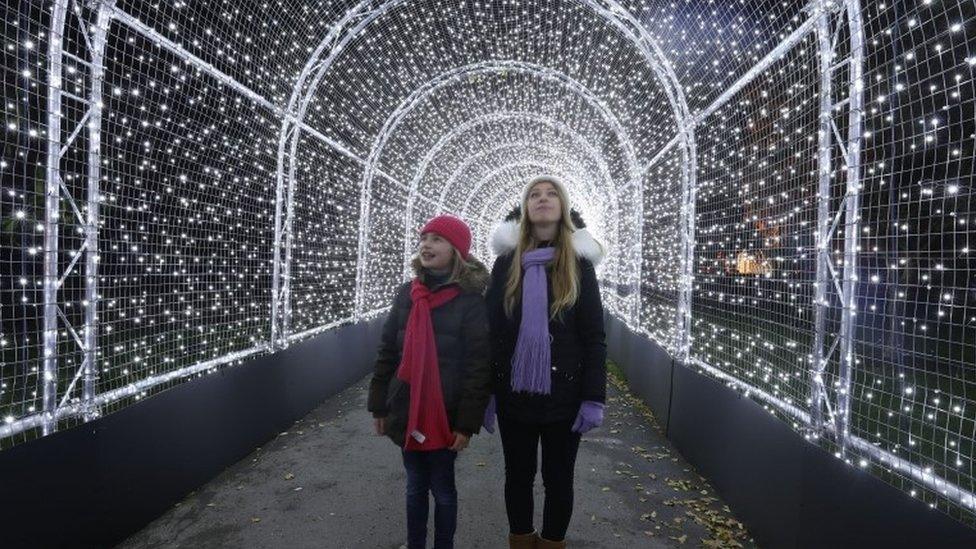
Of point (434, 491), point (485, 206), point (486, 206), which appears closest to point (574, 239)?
point (434, 491)

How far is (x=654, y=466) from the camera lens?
4.76 meters

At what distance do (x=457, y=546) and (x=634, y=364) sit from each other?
14.9 feet

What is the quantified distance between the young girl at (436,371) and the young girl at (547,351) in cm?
14

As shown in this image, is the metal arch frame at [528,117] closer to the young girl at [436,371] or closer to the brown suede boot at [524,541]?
the young girl at [436,371]

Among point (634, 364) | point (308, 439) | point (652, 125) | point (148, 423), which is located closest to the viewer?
point (148, 423)

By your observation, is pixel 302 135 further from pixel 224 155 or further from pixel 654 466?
pixel 654 466

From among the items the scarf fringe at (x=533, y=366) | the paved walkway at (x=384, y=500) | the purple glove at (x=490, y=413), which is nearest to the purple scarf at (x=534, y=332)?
the scarf fringe at (x=533, y=366)

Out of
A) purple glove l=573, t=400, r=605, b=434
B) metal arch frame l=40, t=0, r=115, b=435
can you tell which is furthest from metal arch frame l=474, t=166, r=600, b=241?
purple glove l=573, t=400, r=605, b=434

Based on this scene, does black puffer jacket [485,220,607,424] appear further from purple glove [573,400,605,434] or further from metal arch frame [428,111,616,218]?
metal arch frame [428,111,616,218]

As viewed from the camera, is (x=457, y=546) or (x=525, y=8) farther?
(x=525, y=8)

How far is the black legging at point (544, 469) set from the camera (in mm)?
2748

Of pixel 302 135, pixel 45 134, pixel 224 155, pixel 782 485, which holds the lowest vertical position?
pixel 782 485

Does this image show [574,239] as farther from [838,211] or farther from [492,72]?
[492,72]

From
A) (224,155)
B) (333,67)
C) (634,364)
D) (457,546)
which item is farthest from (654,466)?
(333,67)
